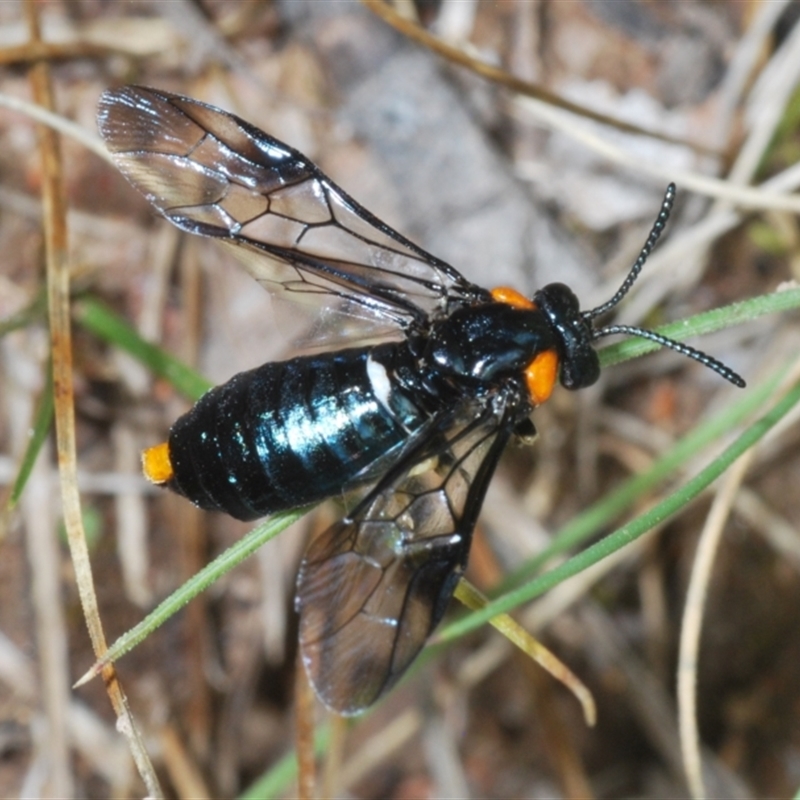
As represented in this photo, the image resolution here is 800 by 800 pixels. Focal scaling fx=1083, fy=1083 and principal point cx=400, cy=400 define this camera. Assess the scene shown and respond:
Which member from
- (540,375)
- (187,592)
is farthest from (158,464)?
(540,375)

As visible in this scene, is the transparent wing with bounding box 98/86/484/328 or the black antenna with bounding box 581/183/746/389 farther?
the transparent wing with bounding box 98/86/484/328

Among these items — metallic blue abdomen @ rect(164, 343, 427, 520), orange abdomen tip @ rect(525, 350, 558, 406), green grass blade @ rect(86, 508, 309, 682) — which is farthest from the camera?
orange abdomen tip @ rect(525, 350, 558, 406)

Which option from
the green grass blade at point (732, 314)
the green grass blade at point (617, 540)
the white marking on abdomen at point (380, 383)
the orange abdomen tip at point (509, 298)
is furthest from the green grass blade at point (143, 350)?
the green grass blade at point (732, 314)

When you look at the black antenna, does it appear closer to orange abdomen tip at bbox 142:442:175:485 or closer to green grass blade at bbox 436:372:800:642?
green grass blade at bbox 436:372:800:642

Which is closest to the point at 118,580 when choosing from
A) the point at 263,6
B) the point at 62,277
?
the point at 62,277

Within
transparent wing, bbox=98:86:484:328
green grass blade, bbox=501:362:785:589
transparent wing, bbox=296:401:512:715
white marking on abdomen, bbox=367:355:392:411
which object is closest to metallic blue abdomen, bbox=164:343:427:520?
white marking on abdomen, bbox=367:355:392:411

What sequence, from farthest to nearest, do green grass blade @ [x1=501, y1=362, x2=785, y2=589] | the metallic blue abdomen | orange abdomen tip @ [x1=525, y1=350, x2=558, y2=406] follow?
green grass blade @ [x1=501, y1=362, x2=785, y2=589], orange abdomen tip @ [x1=525, y1=350, x2=558, y2=406], the metallic blue abdomen

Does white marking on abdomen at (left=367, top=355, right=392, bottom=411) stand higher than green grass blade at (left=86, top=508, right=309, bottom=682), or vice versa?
white marking on abdomen at (left=367, top=355, right=392, bottom=411)
